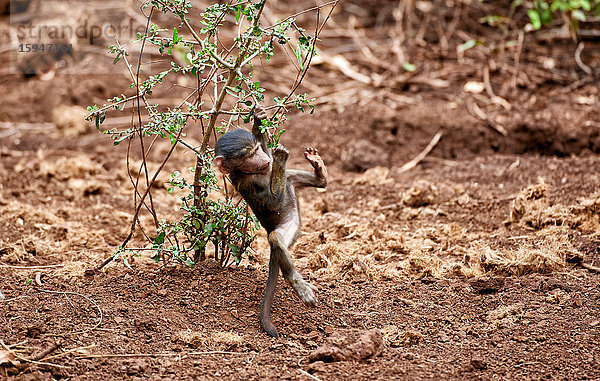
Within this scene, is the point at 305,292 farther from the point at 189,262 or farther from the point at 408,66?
the point at 408,66

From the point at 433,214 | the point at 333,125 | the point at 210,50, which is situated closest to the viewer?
the point at 210,50

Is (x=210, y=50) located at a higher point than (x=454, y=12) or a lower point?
higher

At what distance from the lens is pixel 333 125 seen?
812cm

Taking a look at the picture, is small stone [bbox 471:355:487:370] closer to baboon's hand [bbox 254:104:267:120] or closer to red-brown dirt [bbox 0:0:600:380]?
red-brown dirt [bbox 0:0:600:380]

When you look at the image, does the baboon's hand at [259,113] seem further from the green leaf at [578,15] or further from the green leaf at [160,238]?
the green leaf at [578,15]

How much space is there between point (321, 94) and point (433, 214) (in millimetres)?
3739

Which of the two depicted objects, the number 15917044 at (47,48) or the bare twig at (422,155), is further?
the number 15917044 at (47,48)

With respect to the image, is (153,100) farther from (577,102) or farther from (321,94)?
(577,102)

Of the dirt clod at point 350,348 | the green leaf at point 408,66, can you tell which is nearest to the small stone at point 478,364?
the dirt clod at point 350,348

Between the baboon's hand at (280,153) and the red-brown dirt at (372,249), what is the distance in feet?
3.07

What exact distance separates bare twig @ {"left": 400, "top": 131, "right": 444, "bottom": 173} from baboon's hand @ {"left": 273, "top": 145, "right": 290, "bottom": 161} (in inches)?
136

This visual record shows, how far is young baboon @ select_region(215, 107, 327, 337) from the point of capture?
3811 mm

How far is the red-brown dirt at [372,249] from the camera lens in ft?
11.6

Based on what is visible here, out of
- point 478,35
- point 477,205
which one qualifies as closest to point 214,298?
point 477,205
